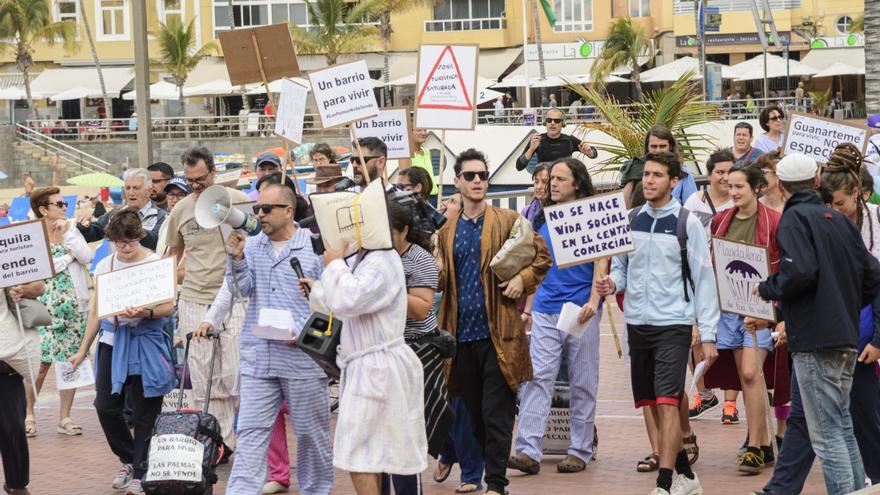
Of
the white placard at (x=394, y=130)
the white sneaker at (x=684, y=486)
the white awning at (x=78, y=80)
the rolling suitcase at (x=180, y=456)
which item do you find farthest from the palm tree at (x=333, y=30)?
the white sneaker at (x=684, y=486)

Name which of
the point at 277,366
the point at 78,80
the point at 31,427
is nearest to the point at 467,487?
the point at 277,366

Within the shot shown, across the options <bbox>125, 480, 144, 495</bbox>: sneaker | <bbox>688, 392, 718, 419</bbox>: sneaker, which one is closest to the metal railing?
<bbox>688, 392, 718, 419</bbox>: sneaker

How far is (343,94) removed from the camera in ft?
37.2

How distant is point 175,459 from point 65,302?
11.5ft

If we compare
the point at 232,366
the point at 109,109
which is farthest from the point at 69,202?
the point at 109,109

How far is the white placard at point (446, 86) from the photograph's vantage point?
1177cm

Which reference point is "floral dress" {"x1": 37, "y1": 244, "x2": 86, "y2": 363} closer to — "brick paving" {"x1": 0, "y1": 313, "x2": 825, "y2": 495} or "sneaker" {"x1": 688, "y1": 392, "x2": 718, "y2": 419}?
"brick paving" {"x1": 0, "y1": 313, "x2": 825, "y2": 495}

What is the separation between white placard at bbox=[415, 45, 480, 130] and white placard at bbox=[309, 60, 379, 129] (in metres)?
0.55

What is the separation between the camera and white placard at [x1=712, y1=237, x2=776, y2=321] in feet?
27.4

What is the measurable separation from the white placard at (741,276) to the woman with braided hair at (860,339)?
50 centimetres

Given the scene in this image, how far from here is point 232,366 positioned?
1004 centimetres

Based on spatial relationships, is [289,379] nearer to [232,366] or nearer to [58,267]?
[232,366]

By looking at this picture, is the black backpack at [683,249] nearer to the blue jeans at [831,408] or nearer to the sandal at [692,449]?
the blue jeans at [831,408]

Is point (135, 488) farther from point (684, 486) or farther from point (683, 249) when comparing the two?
point (683, 249)
